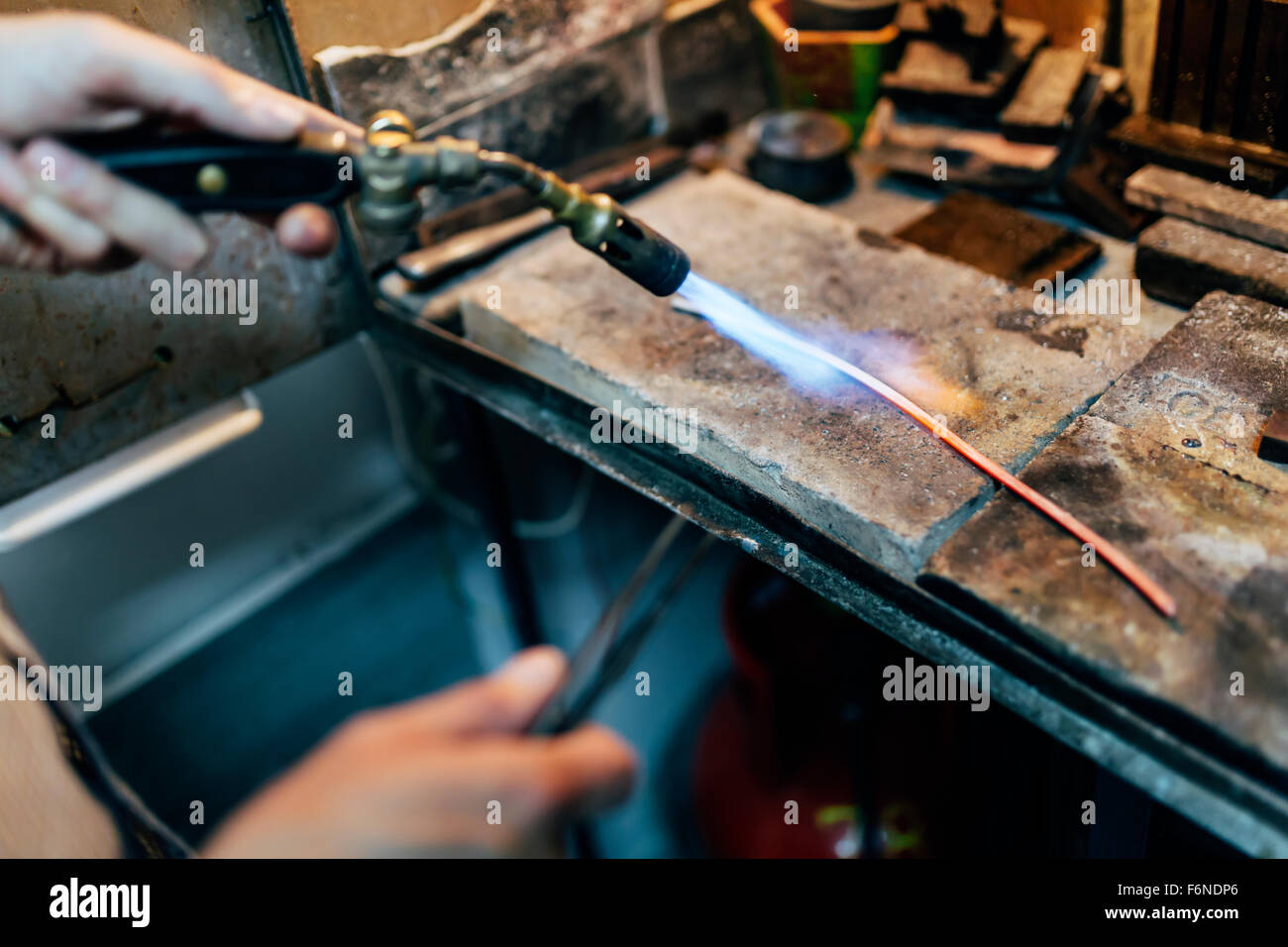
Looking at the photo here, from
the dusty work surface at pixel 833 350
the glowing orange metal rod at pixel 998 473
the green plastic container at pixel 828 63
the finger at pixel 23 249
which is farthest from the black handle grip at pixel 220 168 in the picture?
the green plastic container at pixel 828 63

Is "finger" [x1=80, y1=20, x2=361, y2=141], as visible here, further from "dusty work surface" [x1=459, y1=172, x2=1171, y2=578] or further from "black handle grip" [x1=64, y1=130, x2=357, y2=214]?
"dusty work surface" [x1=459, y1=172, x2=1171, y2=578]

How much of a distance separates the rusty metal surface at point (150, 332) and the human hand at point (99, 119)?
0.56 meters

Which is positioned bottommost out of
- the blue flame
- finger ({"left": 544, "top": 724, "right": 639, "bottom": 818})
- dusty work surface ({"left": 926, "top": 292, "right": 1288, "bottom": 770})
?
dusty work surface ({"left": 926, "top": 292, "right": 1288, "bottom": 770})

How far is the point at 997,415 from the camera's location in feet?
4.53

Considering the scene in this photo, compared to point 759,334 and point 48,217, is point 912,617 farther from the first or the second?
point 48,217

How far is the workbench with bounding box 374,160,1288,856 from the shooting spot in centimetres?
107

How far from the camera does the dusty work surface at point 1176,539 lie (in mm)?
1042

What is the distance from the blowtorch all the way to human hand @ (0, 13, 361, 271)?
0.05 feet

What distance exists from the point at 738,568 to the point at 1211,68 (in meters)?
1.46

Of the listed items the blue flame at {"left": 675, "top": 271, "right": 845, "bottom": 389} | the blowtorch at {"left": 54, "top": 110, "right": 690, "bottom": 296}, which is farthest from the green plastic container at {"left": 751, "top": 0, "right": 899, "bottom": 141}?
the blowtorch at {"left": 54, "top": 110, "right": 690, "bottom": 296}

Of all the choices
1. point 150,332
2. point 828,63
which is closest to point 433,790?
point 150,332

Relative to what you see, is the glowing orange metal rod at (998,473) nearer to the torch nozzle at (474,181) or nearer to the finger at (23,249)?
the torch nozzle at (474,181)
